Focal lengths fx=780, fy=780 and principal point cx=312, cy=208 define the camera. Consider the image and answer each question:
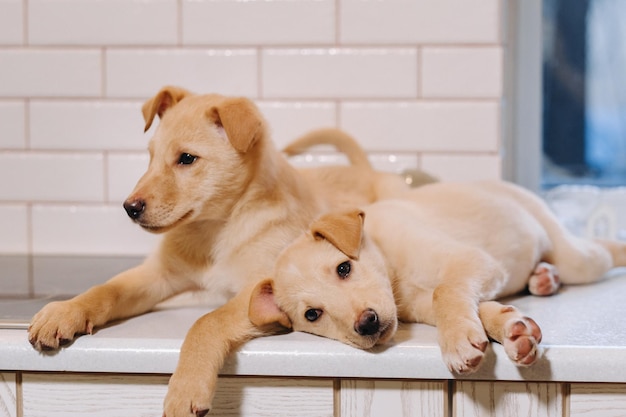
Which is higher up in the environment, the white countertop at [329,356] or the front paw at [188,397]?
the white countertop at [329,356]

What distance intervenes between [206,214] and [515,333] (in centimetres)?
47

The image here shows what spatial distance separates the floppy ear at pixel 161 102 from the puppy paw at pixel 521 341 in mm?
608

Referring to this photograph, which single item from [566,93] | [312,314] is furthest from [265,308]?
[566,93]

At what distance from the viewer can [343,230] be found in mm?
998

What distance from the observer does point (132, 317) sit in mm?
1104

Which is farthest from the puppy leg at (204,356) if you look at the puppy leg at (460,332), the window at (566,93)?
the window at (566,93)

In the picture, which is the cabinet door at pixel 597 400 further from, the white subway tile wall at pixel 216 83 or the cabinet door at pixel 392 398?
the white subway tile wall at pixel 216 83

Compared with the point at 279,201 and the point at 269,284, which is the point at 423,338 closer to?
the point at 269,284

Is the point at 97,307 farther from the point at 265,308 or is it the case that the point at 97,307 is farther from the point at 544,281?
the point at 544,281

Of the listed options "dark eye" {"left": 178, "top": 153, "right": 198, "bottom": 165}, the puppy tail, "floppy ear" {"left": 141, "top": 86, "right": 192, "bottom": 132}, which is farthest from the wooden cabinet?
the puppy tail

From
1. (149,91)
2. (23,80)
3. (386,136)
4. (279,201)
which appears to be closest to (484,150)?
(386,136)

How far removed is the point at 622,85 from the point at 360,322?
112 centimetres

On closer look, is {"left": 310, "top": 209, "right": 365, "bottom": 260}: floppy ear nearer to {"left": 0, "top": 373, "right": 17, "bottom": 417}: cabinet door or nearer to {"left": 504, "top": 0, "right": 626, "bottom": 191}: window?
{"left": 0, "top": 373, "right": 17, "bottom": 417}: cabinet door

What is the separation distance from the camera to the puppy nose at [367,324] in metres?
0.89
